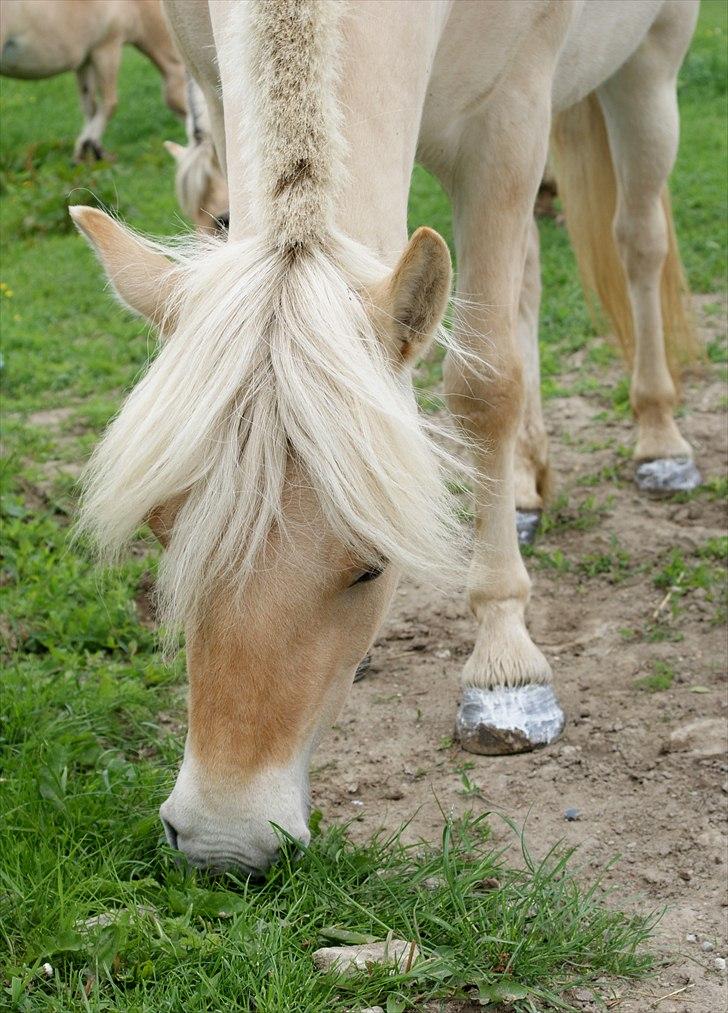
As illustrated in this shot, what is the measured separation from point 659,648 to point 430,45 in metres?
1.94

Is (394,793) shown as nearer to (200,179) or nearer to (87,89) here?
(200,179)

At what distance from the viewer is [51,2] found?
1109 centimetres

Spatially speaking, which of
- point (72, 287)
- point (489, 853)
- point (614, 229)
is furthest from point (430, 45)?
point (72, 287)

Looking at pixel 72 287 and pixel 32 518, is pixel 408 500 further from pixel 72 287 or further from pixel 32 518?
pixel 72 287

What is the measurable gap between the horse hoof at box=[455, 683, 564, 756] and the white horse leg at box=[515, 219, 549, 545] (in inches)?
45.4

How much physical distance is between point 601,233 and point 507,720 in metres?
2.49

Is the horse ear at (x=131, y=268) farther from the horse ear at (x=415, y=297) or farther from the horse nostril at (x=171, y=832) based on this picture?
the horse nostril at (x=171, y=832)

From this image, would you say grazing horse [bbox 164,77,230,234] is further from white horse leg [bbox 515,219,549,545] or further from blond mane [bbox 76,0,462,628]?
blond mane [bbox 76,0,462,628]

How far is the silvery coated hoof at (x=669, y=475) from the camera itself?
4496 mm

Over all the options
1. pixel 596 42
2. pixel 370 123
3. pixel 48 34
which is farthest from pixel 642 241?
pixel 48 34

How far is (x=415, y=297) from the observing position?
1.96 metres

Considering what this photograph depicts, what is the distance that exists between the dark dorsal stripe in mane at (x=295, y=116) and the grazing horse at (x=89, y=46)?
8.79 meters

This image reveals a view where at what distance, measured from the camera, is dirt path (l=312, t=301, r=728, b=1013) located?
2.54m

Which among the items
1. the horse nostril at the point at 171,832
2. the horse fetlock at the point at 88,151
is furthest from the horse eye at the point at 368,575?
the horse fetlock at the point at 88,151
